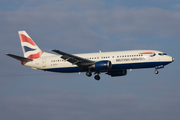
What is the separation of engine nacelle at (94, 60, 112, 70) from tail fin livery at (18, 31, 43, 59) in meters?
14.9

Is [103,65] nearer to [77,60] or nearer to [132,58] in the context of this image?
[77,60]

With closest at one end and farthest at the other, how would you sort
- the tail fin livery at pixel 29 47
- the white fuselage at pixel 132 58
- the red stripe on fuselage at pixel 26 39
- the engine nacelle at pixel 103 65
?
the engine nacelle at pixel 103 65 < the white fuselage at pixel 132 58 < the tail fin livery at pixel 29 47 < the red stripe on fuselage at pixel 26 39

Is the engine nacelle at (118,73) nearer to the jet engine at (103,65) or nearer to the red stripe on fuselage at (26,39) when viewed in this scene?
the jet engine at (103,65)

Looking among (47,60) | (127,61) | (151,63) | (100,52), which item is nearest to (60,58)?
(47,60)

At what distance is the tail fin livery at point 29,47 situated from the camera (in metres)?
71.6

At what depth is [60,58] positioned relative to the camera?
223ft

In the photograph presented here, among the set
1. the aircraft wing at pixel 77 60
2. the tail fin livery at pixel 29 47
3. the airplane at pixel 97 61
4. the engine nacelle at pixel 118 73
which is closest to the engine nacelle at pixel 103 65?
the airplane at pixel 97 61

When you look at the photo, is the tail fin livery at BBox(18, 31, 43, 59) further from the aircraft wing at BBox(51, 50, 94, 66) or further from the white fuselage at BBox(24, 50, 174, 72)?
the aircraft wing at BBox(51, 50, 94, 66)

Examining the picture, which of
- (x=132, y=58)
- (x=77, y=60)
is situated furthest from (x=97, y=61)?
(x=132, y=58)

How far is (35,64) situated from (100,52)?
558 inches

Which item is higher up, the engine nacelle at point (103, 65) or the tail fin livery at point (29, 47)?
the tail fin livery at point (29, 47)

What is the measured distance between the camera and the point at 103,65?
62.5 m

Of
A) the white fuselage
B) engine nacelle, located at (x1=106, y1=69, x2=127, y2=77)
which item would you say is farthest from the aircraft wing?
engine nacelle, located at (x1=106, y1=69, x2=127, y2=77)

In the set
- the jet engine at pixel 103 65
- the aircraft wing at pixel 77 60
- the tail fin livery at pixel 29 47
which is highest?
the tail fin livery at pixel 29 47
